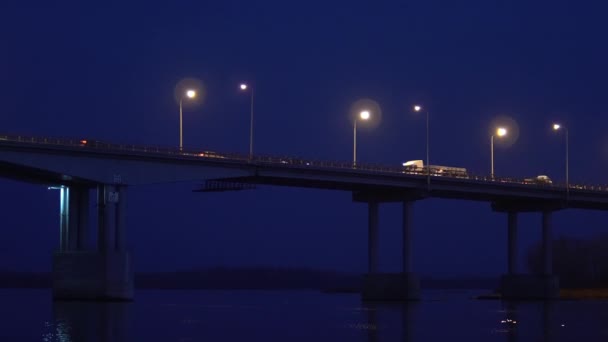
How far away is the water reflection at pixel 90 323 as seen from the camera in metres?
51.8

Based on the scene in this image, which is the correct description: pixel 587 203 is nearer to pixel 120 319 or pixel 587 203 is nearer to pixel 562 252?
pixel 562 252

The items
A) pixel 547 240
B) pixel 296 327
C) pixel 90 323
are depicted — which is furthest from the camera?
pixel 547 240

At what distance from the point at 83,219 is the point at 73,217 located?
36.8 inches

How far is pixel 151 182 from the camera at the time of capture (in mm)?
102500

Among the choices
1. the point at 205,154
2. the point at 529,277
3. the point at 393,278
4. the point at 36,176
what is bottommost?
the point at 529,277

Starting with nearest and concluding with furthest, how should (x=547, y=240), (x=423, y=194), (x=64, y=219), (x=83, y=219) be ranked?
1. (x=83, y=219)
2. (x=64, y=219)
3. (x=423, y=194)
4. (x=547, y=240)

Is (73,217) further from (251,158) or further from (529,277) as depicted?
(529,277)

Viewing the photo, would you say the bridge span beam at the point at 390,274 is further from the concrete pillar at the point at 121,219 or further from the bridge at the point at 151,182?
the concrete pillar at the point at 121,219

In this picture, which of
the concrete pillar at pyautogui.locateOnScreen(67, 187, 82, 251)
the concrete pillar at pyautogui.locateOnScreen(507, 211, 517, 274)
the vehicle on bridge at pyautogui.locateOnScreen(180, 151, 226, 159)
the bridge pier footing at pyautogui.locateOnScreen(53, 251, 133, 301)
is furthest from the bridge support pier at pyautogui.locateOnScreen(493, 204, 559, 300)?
the bridge pier footing at pyautogui.locateOnScreen(53, 251, 133, 301)

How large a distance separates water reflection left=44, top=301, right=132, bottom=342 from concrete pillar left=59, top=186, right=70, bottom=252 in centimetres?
1875

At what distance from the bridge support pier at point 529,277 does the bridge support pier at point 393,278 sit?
20.7 metres

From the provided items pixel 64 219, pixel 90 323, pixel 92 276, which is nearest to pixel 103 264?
pixel 92 276

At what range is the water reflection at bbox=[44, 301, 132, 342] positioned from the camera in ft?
170

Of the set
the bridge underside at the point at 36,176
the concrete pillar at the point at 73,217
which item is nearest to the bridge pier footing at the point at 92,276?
the concrete pillar at the point at 73,217
